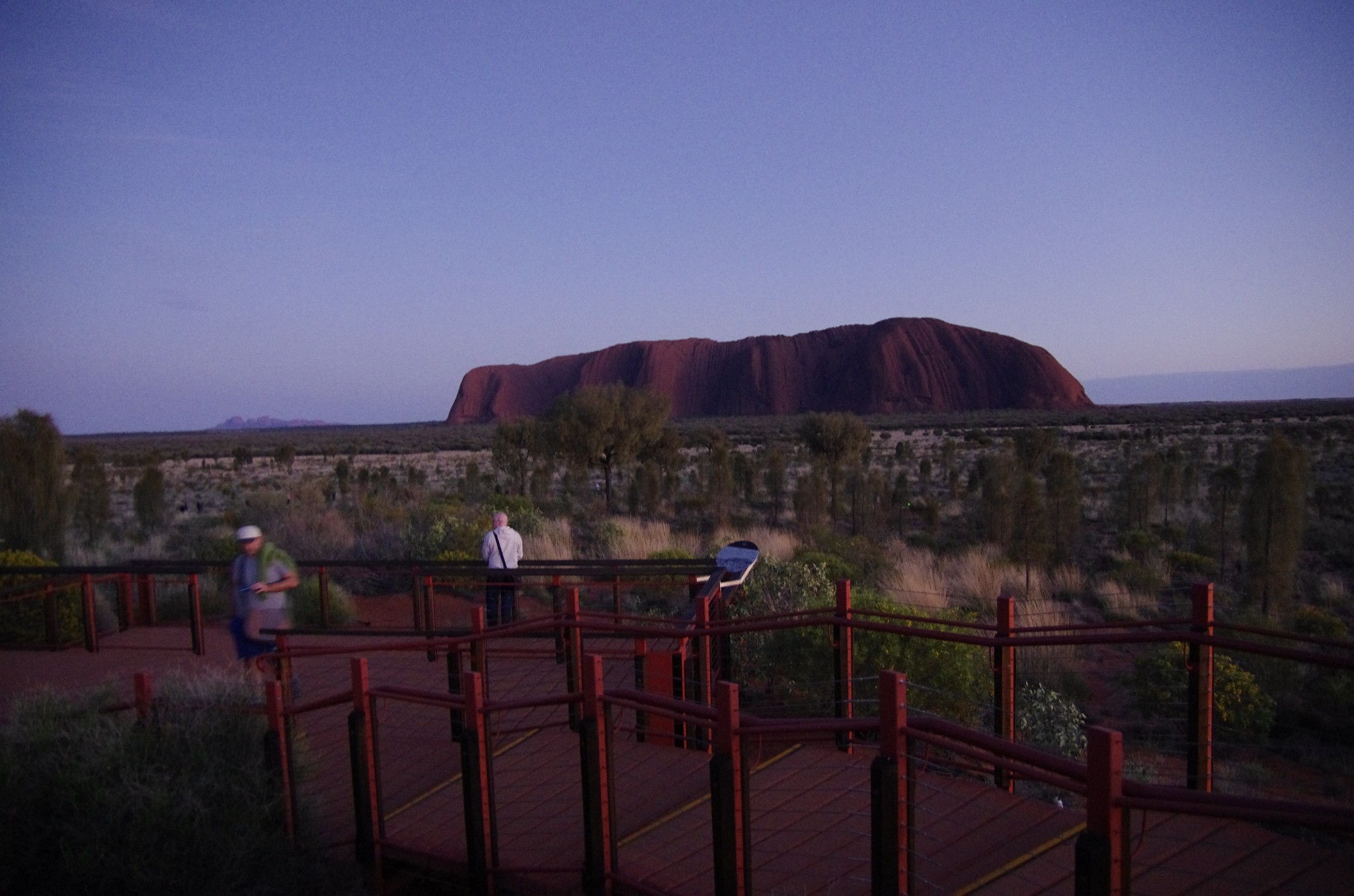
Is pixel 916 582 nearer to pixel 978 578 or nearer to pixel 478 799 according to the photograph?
pixel 978 578

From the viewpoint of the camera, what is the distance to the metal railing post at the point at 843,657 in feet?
18.5

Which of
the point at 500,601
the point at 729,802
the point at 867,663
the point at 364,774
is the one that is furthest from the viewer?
the point at 500,601

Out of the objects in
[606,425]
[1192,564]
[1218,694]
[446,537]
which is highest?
[606,425]

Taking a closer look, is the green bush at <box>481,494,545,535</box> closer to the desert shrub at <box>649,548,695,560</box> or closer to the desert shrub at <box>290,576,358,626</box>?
the desert shrub at <box>649,548,695,560</box>

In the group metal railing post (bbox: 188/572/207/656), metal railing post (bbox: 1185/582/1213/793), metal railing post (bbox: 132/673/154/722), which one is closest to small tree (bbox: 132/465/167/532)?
metal railing post (bbox: 188/572/207/656)

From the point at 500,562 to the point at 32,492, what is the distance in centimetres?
1107

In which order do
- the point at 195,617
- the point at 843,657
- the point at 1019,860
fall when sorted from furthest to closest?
the point at 195,617 < the point at 843,657 < the point at 1019,860

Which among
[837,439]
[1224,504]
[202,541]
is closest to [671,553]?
[202,541]

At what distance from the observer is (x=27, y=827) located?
14.7 feet

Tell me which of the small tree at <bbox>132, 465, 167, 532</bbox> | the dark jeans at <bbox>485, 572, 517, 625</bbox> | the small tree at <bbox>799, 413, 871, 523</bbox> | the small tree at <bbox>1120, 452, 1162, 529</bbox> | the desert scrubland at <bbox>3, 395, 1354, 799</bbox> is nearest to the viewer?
the desert scrubland at <bbox>3, 395, 1354, 799</bbox>

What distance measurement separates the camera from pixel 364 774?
473cm

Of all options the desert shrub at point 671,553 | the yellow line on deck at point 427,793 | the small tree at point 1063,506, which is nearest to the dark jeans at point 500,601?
the yellow line on deck at point 427,793

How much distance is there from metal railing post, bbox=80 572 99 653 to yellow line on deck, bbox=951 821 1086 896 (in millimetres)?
9322

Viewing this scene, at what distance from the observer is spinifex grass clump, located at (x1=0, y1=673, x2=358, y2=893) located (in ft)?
14.0
